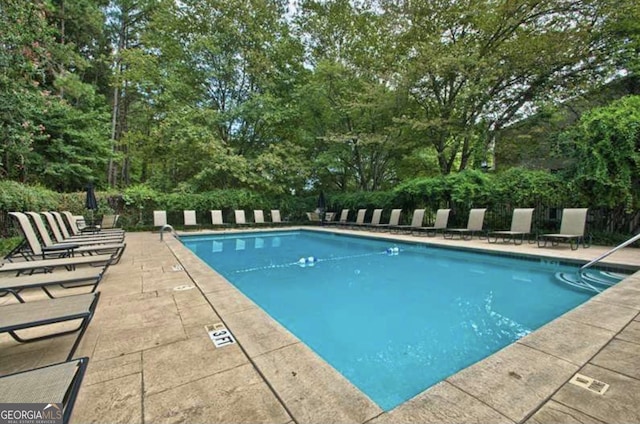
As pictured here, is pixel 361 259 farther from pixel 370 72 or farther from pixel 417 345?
pixel 370 72

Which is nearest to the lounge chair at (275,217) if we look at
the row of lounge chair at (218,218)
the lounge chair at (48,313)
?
the row of lounge chair at (218,218)

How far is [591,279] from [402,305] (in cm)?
330

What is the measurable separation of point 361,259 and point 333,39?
1264 centimetres

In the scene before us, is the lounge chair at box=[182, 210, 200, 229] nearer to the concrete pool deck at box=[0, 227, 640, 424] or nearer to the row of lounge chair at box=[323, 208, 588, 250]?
the row of lounge chair at box=[323, 208, 588, 250]

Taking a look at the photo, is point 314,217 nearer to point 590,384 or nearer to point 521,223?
point 521,223

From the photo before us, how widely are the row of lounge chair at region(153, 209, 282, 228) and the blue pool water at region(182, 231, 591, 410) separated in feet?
20.1

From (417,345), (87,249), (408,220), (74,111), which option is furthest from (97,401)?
(74,111)

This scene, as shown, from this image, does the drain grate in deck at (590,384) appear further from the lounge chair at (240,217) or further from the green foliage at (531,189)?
the lounge chair at (240,217)

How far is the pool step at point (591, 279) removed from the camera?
13.8 ft

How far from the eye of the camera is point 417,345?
278 cm

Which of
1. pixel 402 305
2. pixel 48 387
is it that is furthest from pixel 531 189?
pixel 48 387

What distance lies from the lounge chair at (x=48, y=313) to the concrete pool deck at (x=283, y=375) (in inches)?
14.4

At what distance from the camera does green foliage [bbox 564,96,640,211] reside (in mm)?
6184

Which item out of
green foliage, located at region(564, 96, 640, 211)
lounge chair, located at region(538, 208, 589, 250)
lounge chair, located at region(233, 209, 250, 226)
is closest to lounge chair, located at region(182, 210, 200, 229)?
lounge chair, located at region(233, 209, 250, 226)
